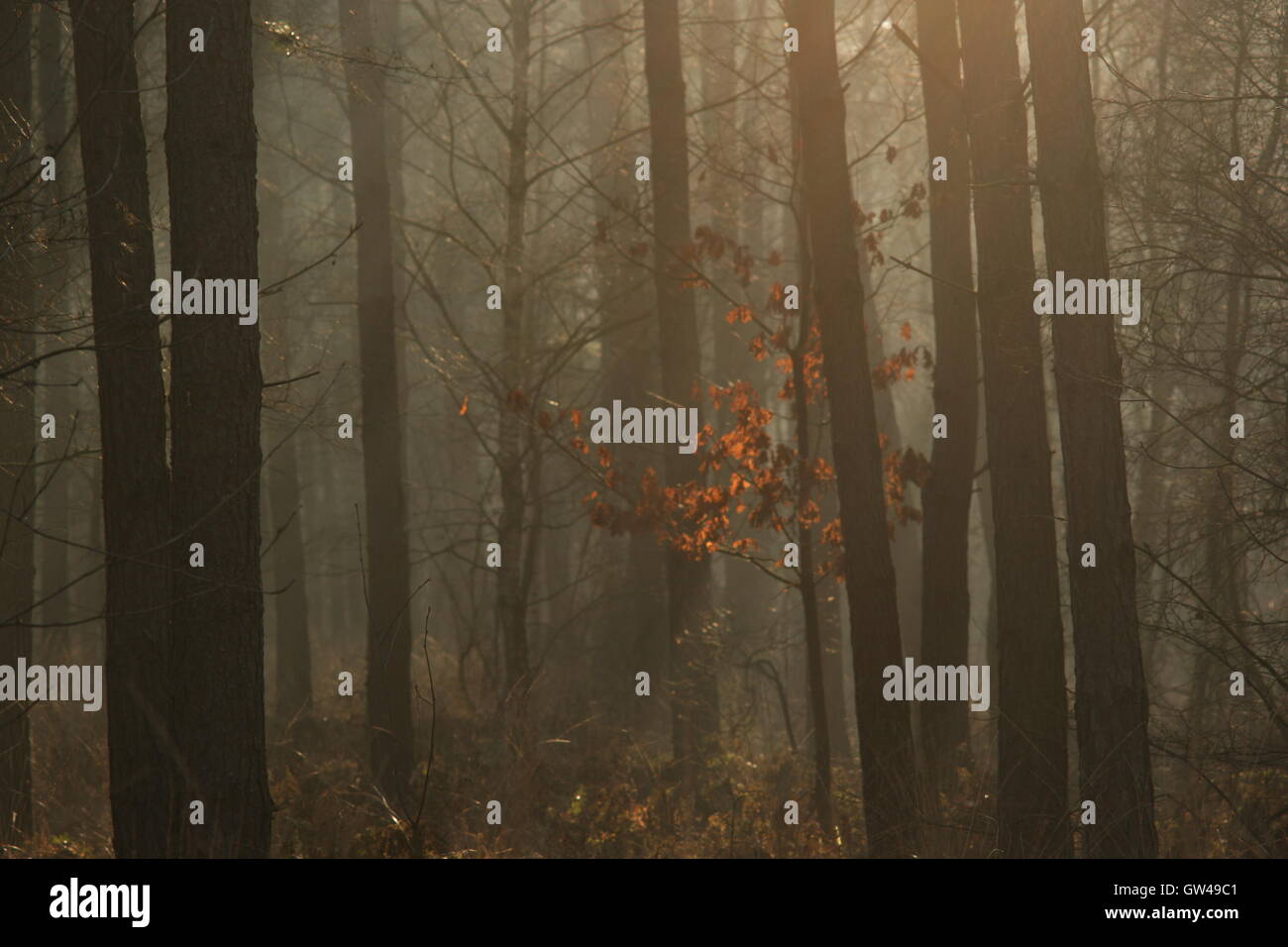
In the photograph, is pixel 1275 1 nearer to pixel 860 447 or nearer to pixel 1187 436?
pixel 860 447

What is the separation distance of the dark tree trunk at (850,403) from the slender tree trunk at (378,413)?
5.94 m

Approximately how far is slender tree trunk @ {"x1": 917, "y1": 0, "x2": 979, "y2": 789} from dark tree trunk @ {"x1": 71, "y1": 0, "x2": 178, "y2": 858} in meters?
6.51

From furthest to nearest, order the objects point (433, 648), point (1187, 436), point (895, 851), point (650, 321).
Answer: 1. point (433, 648)
2. point (650, 321)
3. point (1187, 436)
4. point (895, 851)

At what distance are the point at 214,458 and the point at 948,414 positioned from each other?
6.68m

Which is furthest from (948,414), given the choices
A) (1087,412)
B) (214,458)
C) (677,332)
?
(214,458)

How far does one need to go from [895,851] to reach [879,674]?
126 cm

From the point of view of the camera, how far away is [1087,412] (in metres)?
7.36

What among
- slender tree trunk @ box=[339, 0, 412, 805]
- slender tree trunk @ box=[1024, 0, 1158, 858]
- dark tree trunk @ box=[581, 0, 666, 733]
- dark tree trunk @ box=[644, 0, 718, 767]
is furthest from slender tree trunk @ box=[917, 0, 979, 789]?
slender tree trunk @ box=[339, 0, 412, 805]

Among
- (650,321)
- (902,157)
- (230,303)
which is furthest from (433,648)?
(230,303)

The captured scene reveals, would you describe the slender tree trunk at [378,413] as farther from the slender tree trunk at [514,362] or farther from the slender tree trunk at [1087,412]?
the slender tree trunk at [1087,412]

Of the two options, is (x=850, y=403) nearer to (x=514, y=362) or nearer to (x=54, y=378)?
(x=514, y=362)

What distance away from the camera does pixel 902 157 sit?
2506 cm

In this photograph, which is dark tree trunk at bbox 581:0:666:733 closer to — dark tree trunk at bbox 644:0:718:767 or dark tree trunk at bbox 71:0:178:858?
dark tree trunk at bbox 644:0:718:767

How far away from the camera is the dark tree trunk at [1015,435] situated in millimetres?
8188
